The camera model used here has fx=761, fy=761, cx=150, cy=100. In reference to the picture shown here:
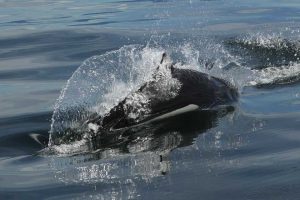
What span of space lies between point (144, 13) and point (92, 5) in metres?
3.26

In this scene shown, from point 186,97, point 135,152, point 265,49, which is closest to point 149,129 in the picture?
point 186,97

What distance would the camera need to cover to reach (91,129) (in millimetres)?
7133

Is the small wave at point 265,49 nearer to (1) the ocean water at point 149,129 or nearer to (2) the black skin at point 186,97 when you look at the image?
(1) the ocean water at point 149,129

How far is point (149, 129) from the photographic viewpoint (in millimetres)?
7125

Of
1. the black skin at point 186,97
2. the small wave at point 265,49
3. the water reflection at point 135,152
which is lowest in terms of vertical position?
the water reflection at point 135,152

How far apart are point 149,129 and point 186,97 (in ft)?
2.18

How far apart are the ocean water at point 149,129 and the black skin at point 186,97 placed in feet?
0.48

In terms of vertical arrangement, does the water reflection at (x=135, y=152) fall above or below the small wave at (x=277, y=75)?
below

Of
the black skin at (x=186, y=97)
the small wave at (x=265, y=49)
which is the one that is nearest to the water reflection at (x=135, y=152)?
the black skin at (x=186, y=97)

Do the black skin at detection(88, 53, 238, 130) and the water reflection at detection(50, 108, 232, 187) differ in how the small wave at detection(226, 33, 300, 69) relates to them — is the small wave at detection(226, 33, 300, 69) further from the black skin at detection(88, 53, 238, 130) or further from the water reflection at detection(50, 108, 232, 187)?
the water reflection at detection(50, 108, 232, 187)

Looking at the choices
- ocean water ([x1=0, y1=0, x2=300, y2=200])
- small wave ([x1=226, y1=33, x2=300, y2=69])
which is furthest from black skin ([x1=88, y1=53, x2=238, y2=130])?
small wave ([x1=226, y1=33, x2=300, y2=69])

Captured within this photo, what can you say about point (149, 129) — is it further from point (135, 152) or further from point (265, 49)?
point (265, 49)

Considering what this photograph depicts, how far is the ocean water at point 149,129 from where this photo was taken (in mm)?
5320

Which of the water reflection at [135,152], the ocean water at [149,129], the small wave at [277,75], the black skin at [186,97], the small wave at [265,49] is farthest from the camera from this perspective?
the small wave at [265,49]
